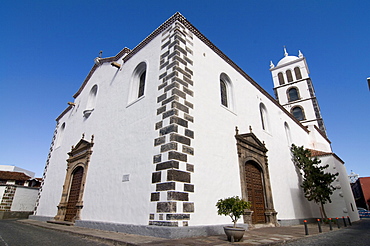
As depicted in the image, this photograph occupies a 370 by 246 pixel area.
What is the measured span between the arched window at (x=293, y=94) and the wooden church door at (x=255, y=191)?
60.1ft

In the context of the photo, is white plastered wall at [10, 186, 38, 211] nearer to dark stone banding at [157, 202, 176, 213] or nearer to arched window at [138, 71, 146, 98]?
arched window at [138, 71, 146, 98]

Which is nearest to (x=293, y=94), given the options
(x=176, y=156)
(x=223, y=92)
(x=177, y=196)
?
(x=223, y=92)

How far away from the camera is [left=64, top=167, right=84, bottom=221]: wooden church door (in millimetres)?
9227

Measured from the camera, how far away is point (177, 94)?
248 inches

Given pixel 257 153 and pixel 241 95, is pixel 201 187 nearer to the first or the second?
pixel 257 153

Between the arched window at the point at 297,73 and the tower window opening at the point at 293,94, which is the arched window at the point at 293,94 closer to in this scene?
the tower window opening at the point at 293,94

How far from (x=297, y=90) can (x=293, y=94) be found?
2.02 feet

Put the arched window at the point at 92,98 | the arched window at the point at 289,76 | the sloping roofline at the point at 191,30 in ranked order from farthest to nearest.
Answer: the arched window at the point at 289,76 → the arched window at the point at 92,98 → the sloping roofline at the point at 191,30

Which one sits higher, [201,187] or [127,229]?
[201,187]

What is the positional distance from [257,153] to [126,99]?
6346 mm

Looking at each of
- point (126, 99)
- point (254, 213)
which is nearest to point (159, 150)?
point (126, 99)

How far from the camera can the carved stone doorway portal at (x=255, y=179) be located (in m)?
8.23

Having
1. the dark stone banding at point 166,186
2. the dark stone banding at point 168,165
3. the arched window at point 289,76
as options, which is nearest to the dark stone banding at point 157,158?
the dark stone banding at point 168,165

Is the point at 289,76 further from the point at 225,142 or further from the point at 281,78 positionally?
the point at 225,142
